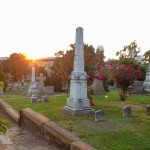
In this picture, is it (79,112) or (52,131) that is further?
(79,112)

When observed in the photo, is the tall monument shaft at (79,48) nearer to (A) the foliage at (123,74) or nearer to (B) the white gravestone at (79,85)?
(B) the white gravestone at (79,85)

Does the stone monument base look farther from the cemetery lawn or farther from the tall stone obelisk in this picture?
the cemetery lawn

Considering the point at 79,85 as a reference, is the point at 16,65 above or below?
above

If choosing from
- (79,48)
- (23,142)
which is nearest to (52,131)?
(23,142)

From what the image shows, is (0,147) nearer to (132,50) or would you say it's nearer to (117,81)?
(117,81)

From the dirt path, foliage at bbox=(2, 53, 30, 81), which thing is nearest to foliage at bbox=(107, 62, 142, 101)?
the dirt path

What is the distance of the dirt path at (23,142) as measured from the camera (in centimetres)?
613

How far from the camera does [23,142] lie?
6.66 metres

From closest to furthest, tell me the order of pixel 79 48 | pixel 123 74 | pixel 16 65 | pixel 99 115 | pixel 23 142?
pixel 23 142
pixel 99 115
pixel 79 48
pixel 123 74
pixel 16 65

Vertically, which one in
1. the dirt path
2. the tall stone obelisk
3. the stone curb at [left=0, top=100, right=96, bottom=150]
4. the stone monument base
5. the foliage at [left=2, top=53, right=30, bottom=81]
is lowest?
the dirt path

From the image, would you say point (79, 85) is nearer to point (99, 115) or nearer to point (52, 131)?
point (99, 115)

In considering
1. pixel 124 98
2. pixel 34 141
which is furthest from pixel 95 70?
pixel 34 141

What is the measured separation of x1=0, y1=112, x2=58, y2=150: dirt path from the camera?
613 cm

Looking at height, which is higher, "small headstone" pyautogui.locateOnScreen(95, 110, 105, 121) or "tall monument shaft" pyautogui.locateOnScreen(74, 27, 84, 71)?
"tall monument shaft" pyautogui.locateOnScreen(74, 27, 84, 71)
